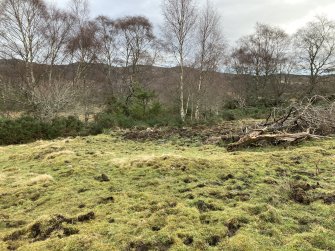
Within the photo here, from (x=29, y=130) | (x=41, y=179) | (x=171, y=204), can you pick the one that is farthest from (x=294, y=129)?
(x=29, y=130)

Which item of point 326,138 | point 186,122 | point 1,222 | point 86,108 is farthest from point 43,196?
point 86,108

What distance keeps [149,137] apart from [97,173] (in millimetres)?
6074

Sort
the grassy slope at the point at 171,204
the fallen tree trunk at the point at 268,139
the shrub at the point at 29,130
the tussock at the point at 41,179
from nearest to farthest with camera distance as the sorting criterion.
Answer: the grassy slope at the point at 171,204 → the tussock at the point at 41,179 → the fallen tree trunk at the point at 268,139 → the shrub at the point at 29,130

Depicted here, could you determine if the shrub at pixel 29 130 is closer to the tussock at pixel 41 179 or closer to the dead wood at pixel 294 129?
the tussock at pixel 41 179

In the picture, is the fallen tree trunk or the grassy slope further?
the fallen tree trunk

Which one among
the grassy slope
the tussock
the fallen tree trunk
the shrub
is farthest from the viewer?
the shrub

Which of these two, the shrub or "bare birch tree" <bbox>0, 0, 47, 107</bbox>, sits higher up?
"bare birch tree" <bbox>0, 0, 47, 107</bbox>

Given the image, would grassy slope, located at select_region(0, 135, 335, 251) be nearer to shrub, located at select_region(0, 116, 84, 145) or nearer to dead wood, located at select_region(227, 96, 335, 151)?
dead wood, located at select_region(227, 96, 335, 151)

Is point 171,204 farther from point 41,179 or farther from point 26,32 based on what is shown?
Answer: point 26,32

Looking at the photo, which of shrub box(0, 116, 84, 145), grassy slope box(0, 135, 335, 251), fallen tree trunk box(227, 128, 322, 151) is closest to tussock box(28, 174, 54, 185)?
grassy slope box(0, 135, 335, 251)

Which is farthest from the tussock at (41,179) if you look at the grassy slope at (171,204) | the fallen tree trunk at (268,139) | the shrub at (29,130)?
the shrub at (29,130)

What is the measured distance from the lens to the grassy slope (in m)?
3.57

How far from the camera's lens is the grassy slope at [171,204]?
11.7 feet

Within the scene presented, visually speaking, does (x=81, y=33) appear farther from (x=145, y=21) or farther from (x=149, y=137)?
(x=149, y=137)
